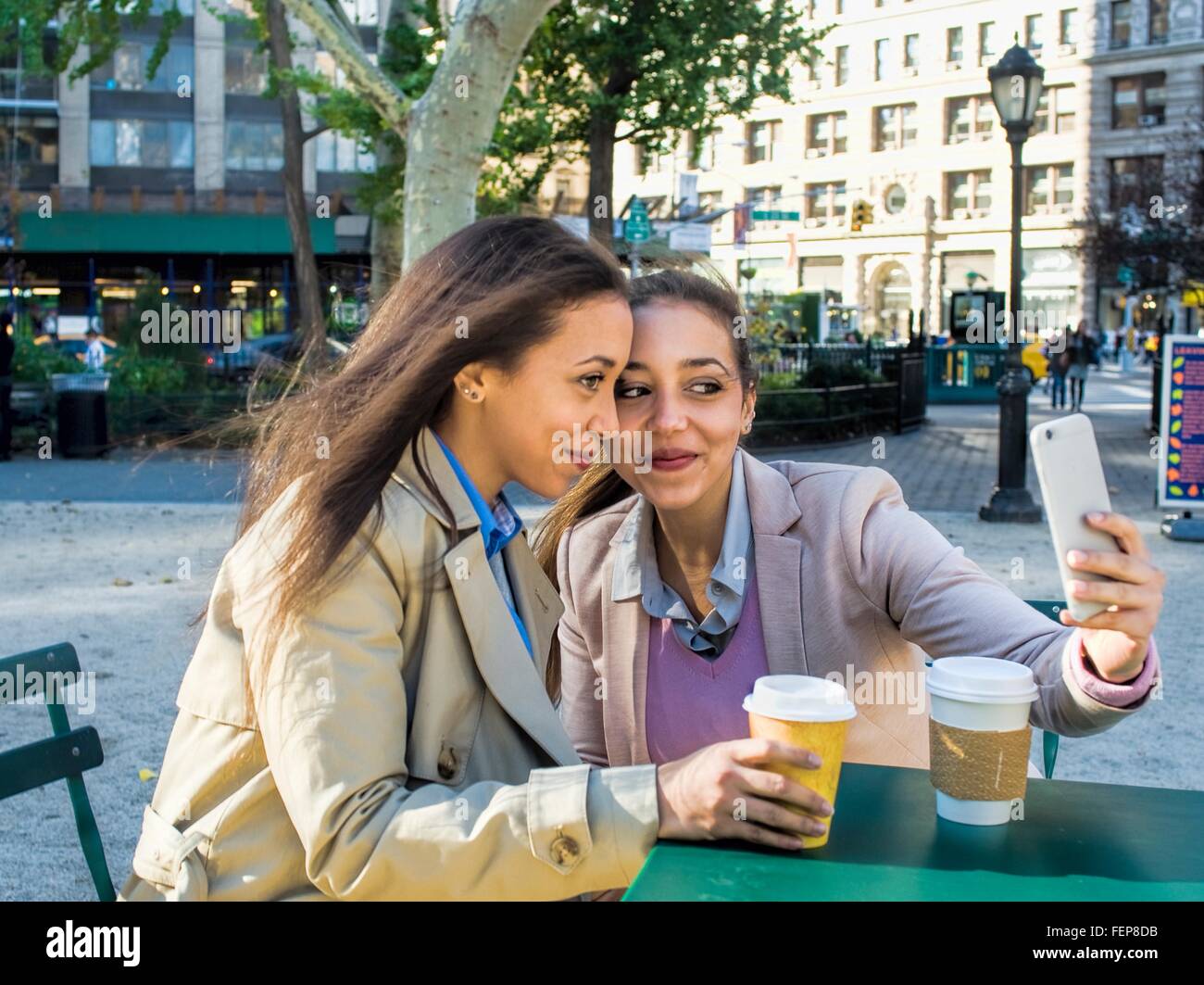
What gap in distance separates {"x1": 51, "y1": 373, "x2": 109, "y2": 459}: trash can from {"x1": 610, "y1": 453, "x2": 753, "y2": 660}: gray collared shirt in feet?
49.5

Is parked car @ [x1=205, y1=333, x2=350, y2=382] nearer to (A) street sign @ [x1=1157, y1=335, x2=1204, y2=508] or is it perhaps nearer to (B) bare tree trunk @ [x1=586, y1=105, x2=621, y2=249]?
(B) bare tree trunk @ [x1=586, y1=105, x2=621, y2=249]

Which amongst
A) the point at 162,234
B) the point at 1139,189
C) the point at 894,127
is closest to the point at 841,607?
the point at 1139,189

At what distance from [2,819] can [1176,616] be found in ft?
20.7

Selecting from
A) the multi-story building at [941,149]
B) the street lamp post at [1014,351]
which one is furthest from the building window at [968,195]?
the street lamp post at [1014,351]

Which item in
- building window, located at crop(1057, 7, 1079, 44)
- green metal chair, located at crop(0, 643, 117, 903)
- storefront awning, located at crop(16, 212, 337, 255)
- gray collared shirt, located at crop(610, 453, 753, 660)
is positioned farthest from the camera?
building window, located at crop(1057, 7, 1079, 44)

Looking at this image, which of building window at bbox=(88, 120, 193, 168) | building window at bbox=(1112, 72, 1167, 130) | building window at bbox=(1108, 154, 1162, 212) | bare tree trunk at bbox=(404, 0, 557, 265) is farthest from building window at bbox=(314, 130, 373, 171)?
bare tree trunk at bbox=(404, 0, 557, 265)

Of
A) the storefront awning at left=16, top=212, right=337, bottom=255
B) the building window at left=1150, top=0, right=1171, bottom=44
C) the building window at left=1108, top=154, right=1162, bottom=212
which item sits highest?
the building window at left=1150, top=0, right=1171, bottom=44

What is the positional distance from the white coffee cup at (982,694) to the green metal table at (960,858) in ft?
0.32

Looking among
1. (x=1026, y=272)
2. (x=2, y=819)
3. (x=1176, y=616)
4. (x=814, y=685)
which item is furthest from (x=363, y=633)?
(x=1026, y=272)

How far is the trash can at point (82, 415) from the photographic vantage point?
53.8ft

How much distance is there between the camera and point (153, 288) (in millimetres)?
21484

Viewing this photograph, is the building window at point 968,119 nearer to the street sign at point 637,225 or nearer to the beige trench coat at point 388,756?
the street sign at point 637,225

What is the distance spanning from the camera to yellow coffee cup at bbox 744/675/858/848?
1666 millimetres
